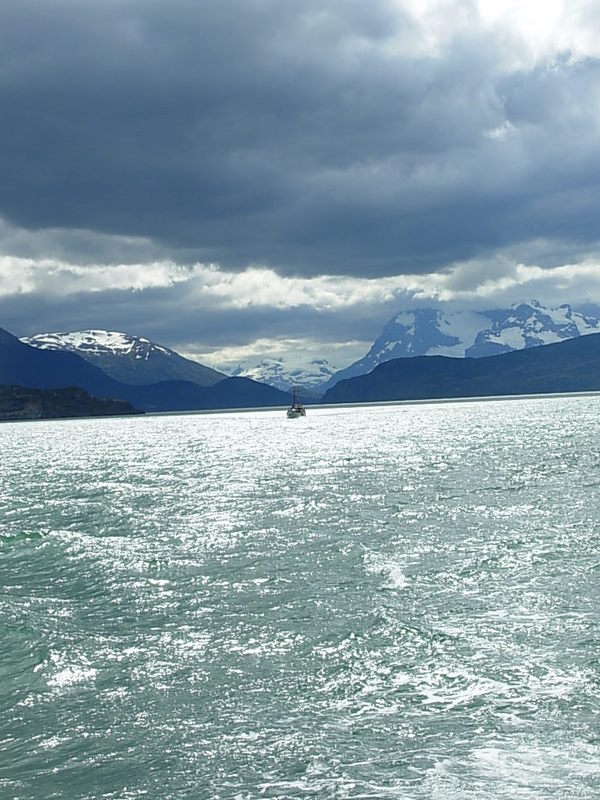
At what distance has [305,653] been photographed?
28.3 m

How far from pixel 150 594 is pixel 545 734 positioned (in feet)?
71.6

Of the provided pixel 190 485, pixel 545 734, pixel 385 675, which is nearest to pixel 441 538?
pixel 385 675

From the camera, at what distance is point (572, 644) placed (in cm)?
2802

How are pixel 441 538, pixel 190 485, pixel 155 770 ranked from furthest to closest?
pixel 190 485 < pixel 441 538 < pixel 155 770

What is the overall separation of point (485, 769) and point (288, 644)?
11.5 m

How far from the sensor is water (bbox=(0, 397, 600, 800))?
19.4 meters

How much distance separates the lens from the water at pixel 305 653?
763 inches

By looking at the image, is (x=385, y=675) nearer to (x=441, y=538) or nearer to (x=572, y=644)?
(x=572, y=644)

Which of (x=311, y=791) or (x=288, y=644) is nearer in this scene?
(x=311, y=791)

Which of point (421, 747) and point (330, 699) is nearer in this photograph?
point (421, 747)

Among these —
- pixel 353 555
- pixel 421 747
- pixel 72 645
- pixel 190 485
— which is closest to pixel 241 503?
pixel 190 485

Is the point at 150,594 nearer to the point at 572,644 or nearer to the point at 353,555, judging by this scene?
the point at 353,555

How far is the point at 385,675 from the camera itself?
25.8 m

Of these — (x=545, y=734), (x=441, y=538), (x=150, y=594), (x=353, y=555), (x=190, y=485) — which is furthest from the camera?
(x=190, y=485)
